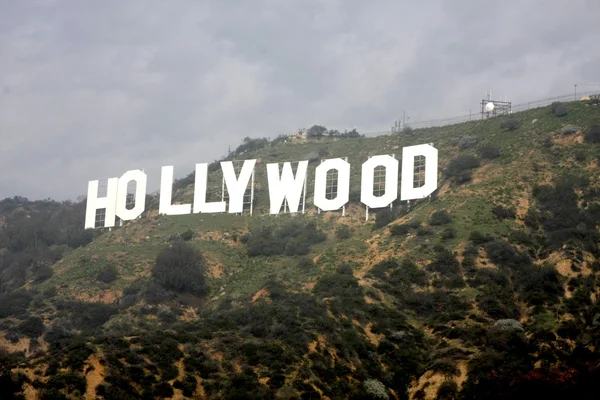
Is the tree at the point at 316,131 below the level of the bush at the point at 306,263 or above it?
above

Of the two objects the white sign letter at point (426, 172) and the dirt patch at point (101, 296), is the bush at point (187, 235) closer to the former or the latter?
the dirt patch at point (101, 296)

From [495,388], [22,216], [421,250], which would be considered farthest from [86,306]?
[22,216]

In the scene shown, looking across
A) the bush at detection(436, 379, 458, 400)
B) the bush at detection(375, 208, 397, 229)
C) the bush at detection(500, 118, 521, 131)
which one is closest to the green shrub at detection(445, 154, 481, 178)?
the bush at detection(500, 118, 521, 131)

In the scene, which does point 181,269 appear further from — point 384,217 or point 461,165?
point 461,165

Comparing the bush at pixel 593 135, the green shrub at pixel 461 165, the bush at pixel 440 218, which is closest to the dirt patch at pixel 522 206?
the bush at pixel 440 218

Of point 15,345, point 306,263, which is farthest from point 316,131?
point 15,345
